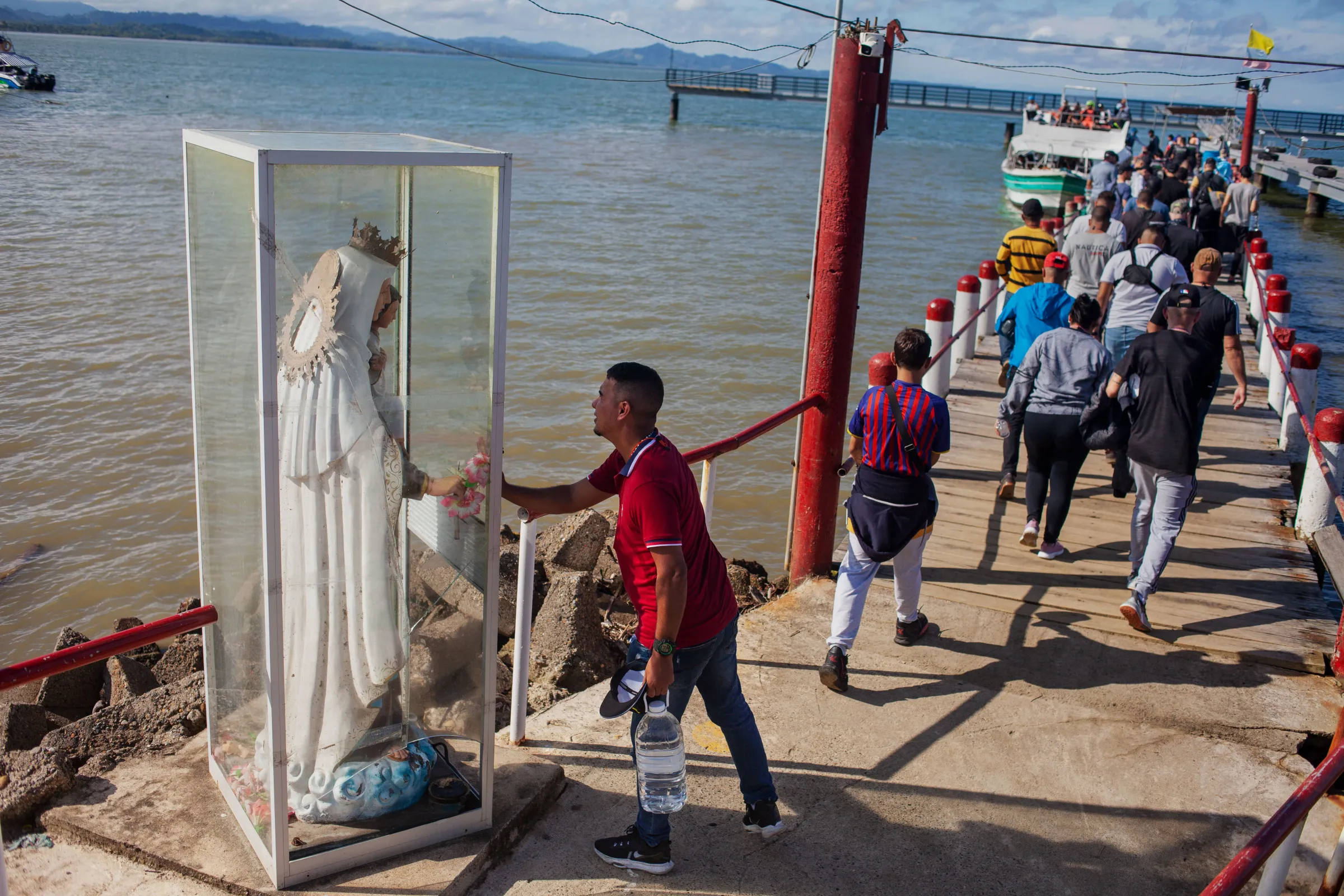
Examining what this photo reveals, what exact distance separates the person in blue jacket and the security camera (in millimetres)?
2751

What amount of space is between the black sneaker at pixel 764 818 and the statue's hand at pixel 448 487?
154cm

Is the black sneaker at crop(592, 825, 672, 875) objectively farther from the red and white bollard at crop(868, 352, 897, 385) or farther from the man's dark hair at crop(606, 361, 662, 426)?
the red and white bollard at crop(868, 352, 897, 385)

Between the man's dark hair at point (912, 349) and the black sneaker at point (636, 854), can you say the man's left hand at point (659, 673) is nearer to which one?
the black sneaker at point (636, 854)

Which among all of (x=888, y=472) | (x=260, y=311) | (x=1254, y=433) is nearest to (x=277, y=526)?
(x=260, y=311)

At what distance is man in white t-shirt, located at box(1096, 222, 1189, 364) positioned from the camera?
830cm

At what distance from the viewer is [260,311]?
9.90 feet

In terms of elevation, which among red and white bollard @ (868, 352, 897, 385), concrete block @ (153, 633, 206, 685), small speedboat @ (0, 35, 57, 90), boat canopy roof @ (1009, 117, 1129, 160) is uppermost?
small speedboat @ (0, 35, 57, 90)

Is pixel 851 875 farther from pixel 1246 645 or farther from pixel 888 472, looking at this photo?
pixel 1246 645

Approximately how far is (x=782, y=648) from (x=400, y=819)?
2327 mm

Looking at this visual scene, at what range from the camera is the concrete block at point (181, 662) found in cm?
645

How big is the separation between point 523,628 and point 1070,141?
37.2 m

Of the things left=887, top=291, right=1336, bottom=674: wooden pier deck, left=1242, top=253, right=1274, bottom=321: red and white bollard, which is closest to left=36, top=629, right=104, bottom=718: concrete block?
left=887, top=291, right=1336, bottom=674: wooden pier deck

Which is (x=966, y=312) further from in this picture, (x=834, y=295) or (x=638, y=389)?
(x=638, y=389)

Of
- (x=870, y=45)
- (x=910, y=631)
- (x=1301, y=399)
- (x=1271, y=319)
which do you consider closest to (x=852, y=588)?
(x=910, y=631)
